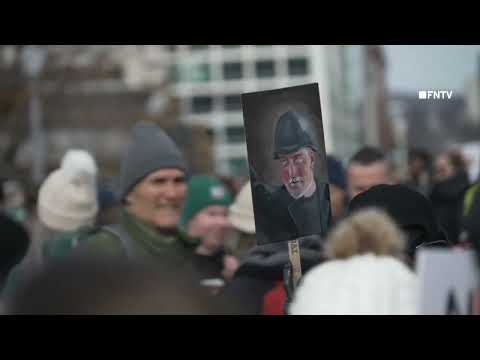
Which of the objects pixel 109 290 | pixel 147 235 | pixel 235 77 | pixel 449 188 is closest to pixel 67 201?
pixel 147 235

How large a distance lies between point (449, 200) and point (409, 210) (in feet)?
13.7

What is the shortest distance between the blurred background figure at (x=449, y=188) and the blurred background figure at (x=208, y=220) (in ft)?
7.19

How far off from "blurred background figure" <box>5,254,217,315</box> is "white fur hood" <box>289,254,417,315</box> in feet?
3.13

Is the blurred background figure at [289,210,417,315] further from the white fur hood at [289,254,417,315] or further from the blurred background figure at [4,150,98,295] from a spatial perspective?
the blurred background figure at [4,150,98,295]

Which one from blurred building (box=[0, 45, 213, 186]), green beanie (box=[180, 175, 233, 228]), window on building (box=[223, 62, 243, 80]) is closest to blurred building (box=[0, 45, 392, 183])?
blurred building (box=[0, 45, 213, 186])

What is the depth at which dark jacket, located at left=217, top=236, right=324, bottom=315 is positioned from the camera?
15.0 feet

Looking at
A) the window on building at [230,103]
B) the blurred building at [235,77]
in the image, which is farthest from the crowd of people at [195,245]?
the window on building at [230,103]

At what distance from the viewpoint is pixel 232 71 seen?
10475cm

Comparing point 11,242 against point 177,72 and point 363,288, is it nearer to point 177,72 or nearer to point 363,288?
point 363,288

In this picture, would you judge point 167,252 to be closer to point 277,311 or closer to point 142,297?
point 277,311

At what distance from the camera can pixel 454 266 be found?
3426 millimetres
